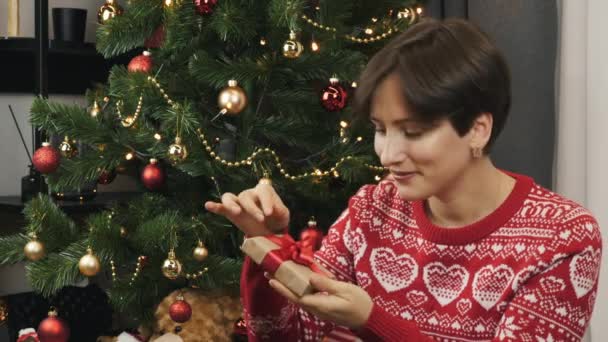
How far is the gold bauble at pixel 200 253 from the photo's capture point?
6.39 ft

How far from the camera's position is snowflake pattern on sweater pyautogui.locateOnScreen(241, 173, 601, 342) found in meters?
1.18

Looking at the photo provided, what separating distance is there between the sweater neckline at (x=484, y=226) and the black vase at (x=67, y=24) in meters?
1.54

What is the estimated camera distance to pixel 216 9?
6.31 ft

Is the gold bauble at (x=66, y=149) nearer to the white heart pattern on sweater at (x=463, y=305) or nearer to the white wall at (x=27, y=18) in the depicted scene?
the white wall at (x=27, y=18)

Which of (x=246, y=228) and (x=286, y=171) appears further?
(x=286, y=171)

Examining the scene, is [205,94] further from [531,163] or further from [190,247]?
[531,163]

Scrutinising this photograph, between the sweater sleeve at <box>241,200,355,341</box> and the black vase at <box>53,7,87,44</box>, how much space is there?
1397 mm

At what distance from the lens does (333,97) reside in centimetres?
193

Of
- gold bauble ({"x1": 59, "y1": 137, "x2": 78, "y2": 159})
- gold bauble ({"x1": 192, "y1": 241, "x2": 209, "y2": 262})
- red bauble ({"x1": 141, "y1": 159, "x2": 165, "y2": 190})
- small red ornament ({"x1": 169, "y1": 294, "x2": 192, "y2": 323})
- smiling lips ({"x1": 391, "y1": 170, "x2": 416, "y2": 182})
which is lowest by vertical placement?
small red ornament ({"x1": 169, "y1": 294, "x2": 192, "y2": 323})

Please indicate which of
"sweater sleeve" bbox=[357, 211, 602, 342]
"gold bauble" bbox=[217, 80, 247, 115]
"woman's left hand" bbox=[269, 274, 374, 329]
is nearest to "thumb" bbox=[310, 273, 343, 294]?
"woman's left hand" bbox=[269, 274, 374, 329]

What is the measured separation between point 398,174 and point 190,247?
2.92 ft

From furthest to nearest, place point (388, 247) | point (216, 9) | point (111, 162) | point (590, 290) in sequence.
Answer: point (111, 162)
point (216, 9)
point (388, 247)
point (590, 290)

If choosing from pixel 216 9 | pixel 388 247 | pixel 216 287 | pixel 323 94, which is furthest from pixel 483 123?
pixel 216 287

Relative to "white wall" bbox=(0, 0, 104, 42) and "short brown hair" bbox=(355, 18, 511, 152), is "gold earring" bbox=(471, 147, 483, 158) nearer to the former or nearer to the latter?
"short brown hair" bbox=(355, 18, 511, 152)
